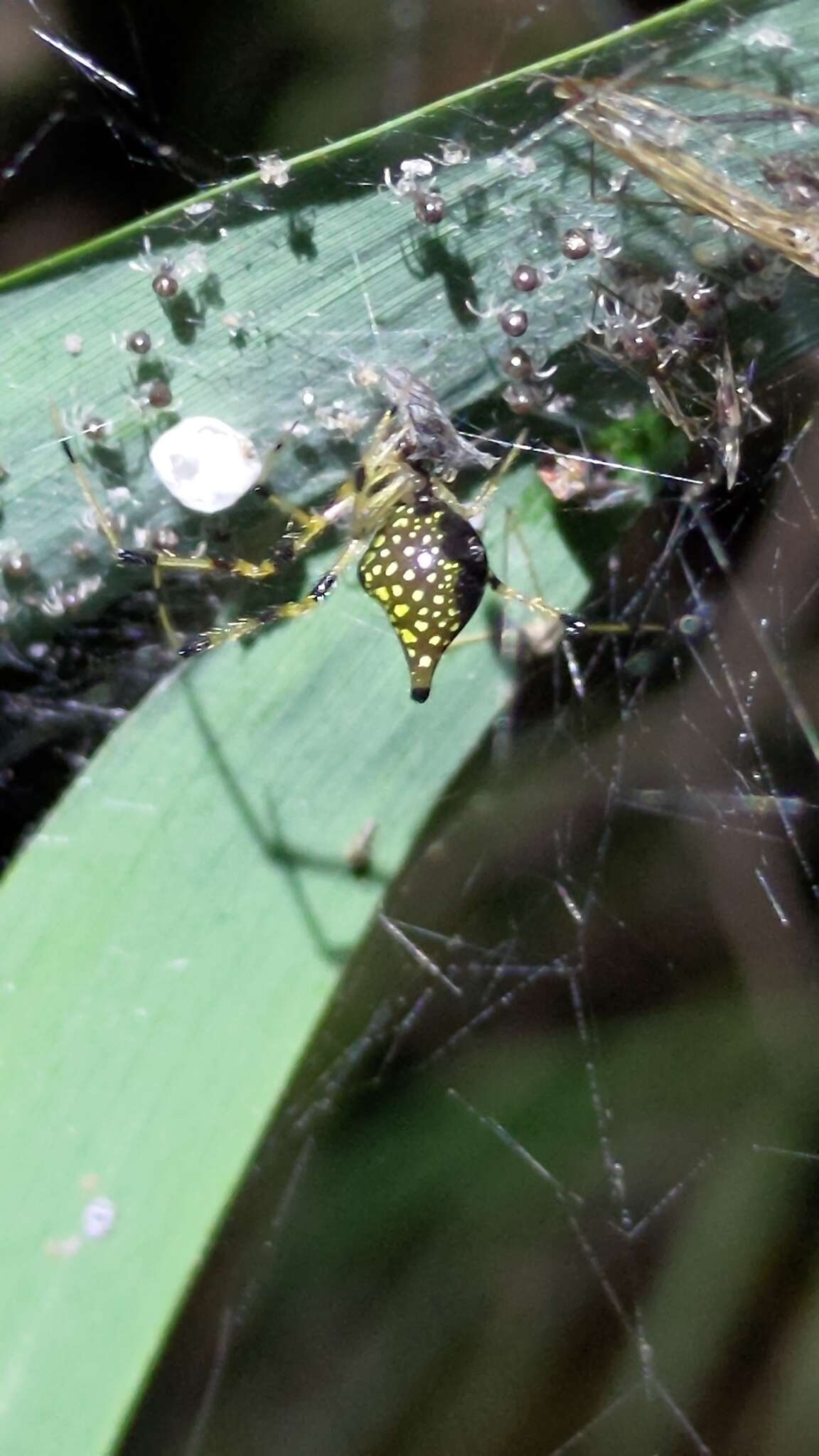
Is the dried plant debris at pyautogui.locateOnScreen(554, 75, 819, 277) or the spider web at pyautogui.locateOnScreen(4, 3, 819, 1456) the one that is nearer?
the dried plant debris at pyautogui.locateOnScreen(554, 75, 819, 277)

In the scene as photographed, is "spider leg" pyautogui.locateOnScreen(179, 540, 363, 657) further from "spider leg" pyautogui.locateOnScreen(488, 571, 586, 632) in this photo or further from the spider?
"spider leg" pyautogui.locateOnScreen(488, 571, 586, 632)

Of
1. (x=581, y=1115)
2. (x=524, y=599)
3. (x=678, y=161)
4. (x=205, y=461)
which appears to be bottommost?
(x=581, y=1115)

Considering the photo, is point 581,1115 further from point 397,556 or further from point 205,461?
point 205,461

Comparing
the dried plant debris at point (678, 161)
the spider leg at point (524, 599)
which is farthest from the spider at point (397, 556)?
the dried plant debris at point (678, 161)

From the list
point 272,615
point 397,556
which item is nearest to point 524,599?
point 397,556

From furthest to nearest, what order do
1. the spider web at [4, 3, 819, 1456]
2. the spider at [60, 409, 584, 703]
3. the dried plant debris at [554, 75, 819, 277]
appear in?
the spider web at [4, 3, 819, 1456], the spider at [60, 409, 584, 703], the dried plant debris at [554, 75, 819, 277]

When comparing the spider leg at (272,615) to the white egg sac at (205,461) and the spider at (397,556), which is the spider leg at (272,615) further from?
the white egg sac at (205,461)

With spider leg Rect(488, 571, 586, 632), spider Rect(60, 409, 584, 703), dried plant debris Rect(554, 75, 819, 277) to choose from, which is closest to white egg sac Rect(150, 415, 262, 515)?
spider Rect(60, 409, 584, 703)
